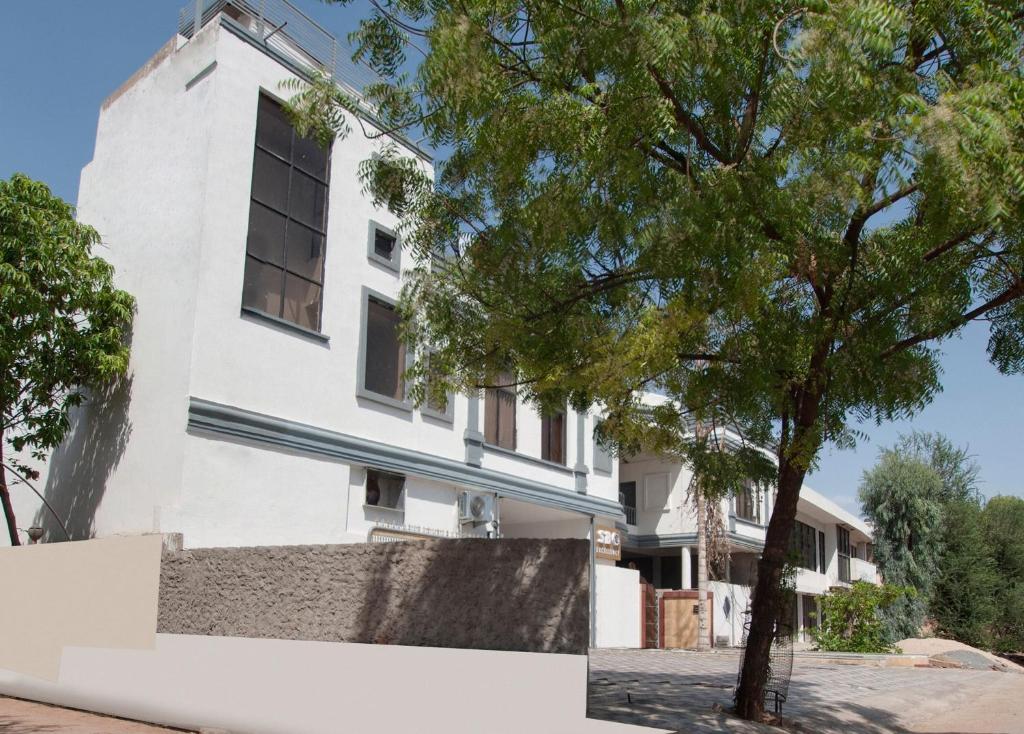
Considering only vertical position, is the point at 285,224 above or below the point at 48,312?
above

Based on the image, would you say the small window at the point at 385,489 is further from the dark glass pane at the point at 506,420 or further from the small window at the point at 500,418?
the dark glass pane at the point at 506,420

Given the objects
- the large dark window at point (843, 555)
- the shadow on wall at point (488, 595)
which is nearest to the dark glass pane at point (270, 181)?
the shadow on wall at point (488, 595)

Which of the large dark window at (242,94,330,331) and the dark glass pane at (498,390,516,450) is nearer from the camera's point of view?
the large dark window at (242,94,330,331)

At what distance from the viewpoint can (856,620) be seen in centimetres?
2480

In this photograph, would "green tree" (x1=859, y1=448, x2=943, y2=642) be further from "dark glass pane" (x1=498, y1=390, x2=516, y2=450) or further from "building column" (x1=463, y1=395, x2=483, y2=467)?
"building column" (x1=463, y1=395, x2=483, y2=467)

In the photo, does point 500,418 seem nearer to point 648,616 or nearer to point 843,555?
point 648,616

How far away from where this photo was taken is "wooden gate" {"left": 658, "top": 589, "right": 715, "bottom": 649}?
1029 inches

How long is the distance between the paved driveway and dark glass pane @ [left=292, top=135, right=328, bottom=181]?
31.7 ft

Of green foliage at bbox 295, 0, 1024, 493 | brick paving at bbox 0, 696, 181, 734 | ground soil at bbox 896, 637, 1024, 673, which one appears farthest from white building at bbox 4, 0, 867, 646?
ground soil at bbox 896, 637, 1024, 673

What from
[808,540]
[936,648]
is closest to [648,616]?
[936,648]

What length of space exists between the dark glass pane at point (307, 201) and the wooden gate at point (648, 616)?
47.0 feet

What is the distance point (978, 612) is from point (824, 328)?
30.8 meters

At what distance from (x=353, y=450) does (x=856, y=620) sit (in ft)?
Result: 50.4

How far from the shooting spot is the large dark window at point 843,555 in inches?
1646
